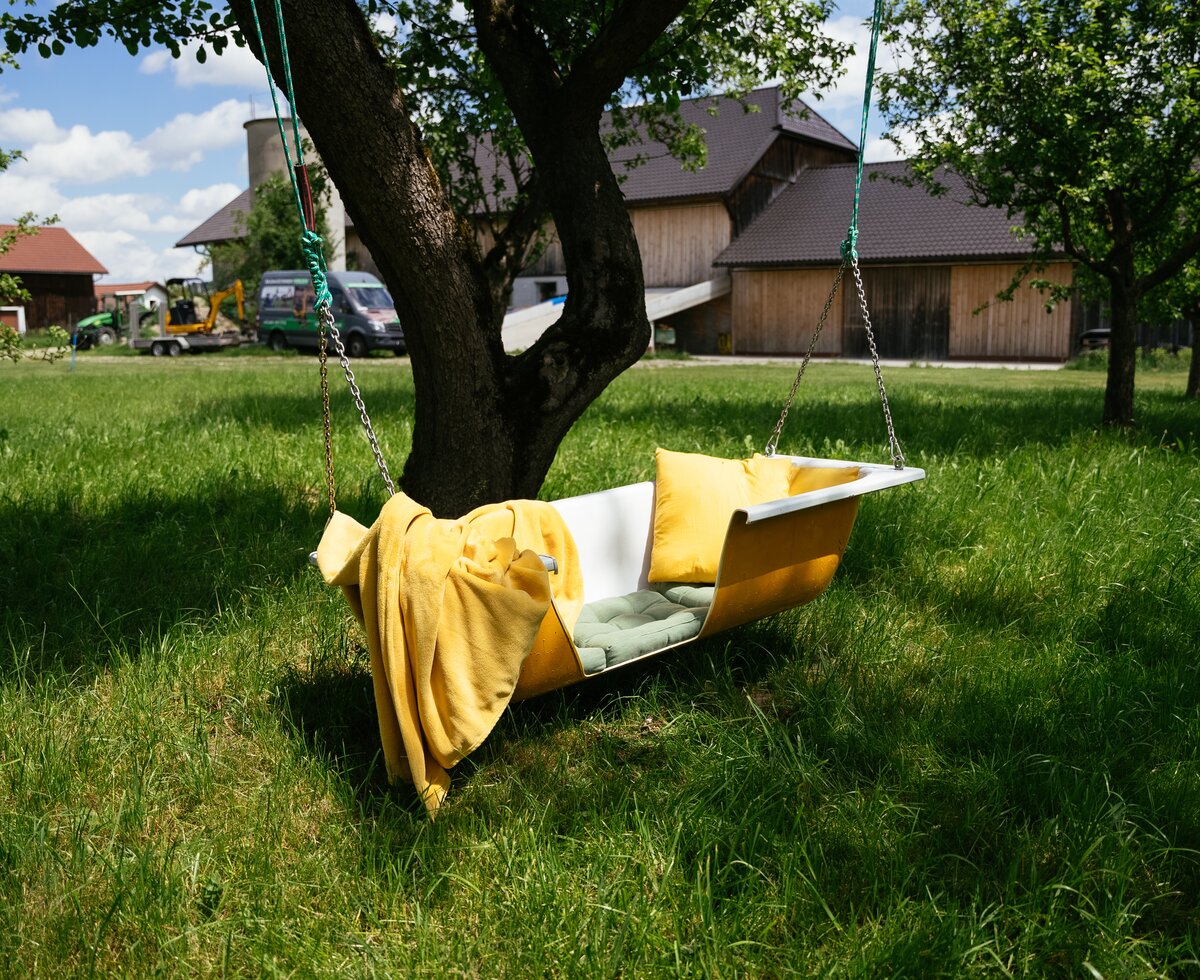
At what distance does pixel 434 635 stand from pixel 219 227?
140ft

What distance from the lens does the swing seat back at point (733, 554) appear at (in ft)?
9.84

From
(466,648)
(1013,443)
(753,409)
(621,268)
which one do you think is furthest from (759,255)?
(466,648)

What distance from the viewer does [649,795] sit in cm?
288

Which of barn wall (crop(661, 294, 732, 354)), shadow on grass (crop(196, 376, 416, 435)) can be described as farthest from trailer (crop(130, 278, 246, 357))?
shadow on grass (crop(196, 376, 416, 435))

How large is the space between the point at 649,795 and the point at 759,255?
26.9m

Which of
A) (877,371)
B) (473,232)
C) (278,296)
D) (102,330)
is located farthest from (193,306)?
(877,371)

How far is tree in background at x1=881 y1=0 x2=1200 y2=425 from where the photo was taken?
8.59 m

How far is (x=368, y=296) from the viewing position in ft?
84.2

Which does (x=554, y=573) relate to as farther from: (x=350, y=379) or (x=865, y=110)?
(x=865, y=110)

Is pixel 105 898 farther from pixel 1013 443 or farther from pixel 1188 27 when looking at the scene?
pixel 1188 27

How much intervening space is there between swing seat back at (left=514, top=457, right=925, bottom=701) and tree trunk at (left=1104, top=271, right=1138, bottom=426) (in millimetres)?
6472

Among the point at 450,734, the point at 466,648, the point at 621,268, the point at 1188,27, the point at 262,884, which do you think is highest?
the point at 1188,27

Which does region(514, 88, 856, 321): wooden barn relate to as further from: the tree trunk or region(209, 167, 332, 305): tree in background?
the tree trunk

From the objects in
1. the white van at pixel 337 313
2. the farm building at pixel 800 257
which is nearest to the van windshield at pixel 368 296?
the white van at pixel 337 313
